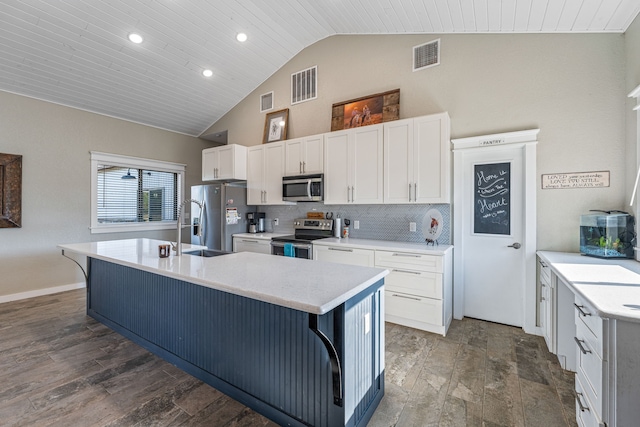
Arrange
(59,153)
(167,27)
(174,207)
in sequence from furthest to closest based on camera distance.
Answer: (174,207)
(59,153)
(167,27)

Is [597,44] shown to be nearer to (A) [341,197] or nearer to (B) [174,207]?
(A) [341,197]

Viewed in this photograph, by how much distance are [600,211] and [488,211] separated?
91cm

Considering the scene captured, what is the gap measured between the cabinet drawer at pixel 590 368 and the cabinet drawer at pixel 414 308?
1353mm

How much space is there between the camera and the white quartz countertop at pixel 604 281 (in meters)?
1.24

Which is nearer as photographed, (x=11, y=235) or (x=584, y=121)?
(x=584, y=121)

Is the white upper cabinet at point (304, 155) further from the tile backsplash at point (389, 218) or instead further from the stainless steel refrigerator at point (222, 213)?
the stainless steel refrigerator at point (222, 213)

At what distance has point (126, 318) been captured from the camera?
284 centimetres

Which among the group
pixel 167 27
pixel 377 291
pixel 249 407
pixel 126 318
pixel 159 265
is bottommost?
pixel 249 407

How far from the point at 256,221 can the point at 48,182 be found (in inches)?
123

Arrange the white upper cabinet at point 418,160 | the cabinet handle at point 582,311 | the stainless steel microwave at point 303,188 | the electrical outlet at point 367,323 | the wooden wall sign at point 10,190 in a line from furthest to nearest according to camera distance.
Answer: the stainless steel microwave at point 303,188 → the wooden wall sign at point 10,190 → the white upper cabinet at point 418,160 → the electrical outlet at point 367,323 → the cabinet handle at point 582,311

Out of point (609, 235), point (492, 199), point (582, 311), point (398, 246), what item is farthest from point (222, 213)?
point (609, 235)

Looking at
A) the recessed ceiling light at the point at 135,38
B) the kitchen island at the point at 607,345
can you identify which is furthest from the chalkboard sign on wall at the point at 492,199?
the recessed ceiling light at the point at 135,38

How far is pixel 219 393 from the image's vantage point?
2006 mm

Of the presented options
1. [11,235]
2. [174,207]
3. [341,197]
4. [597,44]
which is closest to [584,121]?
[597,44]
